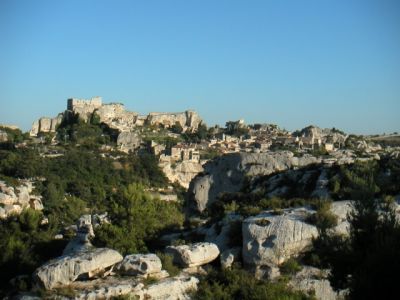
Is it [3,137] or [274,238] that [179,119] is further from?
[274,238]

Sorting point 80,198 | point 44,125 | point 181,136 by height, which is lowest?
point 80,198

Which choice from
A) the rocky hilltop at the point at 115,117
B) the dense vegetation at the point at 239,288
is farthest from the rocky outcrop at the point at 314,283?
the rocky hilltop at the point at 115,117

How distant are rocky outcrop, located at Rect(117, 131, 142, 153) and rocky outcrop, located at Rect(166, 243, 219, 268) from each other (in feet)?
176

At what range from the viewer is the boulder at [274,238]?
12.8 meters

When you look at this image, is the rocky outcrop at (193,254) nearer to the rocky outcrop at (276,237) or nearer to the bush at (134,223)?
the rocky outcrop at (276,237)

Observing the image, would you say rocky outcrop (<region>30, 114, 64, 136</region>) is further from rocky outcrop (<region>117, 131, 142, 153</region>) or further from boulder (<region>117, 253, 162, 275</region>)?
A: boulder (<region>117, 253, 162, 275</region>)

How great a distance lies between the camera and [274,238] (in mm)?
13000

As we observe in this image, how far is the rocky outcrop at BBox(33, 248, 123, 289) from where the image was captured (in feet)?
38.4

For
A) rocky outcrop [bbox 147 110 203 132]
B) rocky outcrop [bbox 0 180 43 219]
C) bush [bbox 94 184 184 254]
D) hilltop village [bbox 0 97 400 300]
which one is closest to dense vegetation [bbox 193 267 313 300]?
hilltop village [bbox 0 97 400 300]

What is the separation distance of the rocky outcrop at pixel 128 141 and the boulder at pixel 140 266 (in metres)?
54.4

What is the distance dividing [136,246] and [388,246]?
807cm

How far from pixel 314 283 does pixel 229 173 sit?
7.77 metres

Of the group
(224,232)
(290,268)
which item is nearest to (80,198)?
(224,232)

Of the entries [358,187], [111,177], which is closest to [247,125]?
[111,177]
